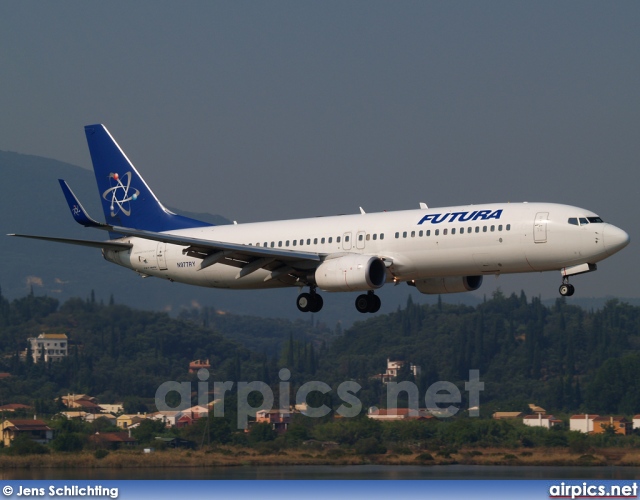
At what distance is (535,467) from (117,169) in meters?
54.6

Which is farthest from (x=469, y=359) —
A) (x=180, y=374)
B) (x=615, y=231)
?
(x=615, y=231)

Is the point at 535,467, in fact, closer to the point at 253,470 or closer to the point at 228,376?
the point at 253,470

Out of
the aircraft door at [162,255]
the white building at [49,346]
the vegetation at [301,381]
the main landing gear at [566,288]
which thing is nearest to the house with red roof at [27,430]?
the vegetation at [301,381]

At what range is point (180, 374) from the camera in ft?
552

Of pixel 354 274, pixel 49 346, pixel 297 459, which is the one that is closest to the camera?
pixel 354 274

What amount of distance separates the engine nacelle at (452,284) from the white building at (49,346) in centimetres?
9650

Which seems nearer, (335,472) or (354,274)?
(354,274)

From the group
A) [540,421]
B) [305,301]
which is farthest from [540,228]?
[540,421]

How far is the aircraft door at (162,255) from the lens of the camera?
213 feet

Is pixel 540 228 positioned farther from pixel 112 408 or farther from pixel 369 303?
pixel 112 408

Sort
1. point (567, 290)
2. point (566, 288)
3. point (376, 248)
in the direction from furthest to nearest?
1. point (376, 248)
2. point (566, 288)
3. point (567, 290)

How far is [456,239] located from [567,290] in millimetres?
5250

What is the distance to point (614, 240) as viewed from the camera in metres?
53.5

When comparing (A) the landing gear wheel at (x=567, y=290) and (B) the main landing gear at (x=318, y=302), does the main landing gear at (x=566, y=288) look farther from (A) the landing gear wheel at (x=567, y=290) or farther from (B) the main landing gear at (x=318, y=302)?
(B) the main landing gear at (x=318, y=302)
